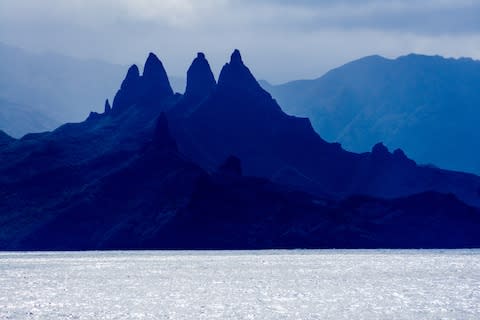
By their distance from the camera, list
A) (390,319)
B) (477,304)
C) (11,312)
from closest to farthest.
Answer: (390,319), (11,312), (477,304)

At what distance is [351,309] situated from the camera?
7156 inches

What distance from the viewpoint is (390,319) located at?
6437 inches

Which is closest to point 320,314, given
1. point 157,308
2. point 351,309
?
point 351,309

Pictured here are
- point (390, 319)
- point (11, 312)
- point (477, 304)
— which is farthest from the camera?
point (477, 304)

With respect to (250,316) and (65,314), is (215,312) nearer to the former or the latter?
(250,316)

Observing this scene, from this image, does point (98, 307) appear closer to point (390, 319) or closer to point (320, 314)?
point (320, 314)

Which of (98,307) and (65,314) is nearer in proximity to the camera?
(65,314)

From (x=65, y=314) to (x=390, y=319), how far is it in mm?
50142

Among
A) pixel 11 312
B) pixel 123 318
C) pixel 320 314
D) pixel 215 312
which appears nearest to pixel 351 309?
pixel 320 314

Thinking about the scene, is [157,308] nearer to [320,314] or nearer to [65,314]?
[65,314]

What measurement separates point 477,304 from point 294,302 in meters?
31.1

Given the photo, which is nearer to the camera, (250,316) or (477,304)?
(250,316)

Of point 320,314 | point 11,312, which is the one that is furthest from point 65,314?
point 320,314

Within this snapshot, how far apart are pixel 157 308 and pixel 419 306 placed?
43.1 metres
